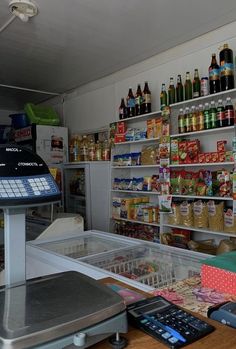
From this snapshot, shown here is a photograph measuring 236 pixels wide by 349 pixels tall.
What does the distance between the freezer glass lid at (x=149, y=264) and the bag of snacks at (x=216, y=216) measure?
1.59 m

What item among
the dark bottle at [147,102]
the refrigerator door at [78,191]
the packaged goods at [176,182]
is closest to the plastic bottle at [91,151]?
the refrigerator door at [78,191]

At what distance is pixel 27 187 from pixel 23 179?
27 mm

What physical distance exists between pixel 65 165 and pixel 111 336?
451 cm

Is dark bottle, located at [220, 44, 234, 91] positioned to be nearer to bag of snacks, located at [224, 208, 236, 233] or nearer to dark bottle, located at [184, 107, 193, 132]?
dark bottle, located at [184, 107, 193, 132]

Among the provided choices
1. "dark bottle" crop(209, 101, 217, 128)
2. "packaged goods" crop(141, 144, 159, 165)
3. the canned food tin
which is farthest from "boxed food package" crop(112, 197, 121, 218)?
the canned food tin

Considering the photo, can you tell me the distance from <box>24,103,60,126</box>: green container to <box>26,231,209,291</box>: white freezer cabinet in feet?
11.4

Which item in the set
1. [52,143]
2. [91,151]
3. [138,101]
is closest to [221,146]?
[138,101]

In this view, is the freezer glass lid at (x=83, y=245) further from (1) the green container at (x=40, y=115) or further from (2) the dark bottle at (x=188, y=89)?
(1) the green container at (x=40, y=115)

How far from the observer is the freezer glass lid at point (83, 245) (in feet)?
5.97

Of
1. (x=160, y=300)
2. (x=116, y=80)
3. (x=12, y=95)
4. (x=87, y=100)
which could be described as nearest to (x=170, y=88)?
(x=116, y=80)

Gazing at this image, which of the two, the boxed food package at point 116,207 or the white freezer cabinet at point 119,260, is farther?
the boxed food package at point 116,207

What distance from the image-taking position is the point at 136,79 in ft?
14.1

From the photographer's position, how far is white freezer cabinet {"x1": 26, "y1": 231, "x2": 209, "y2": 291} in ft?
4.50

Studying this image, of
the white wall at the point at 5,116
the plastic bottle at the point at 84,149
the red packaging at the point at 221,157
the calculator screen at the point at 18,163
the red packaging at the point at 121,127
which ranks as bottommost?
the calculator screen at the point at 18,163
